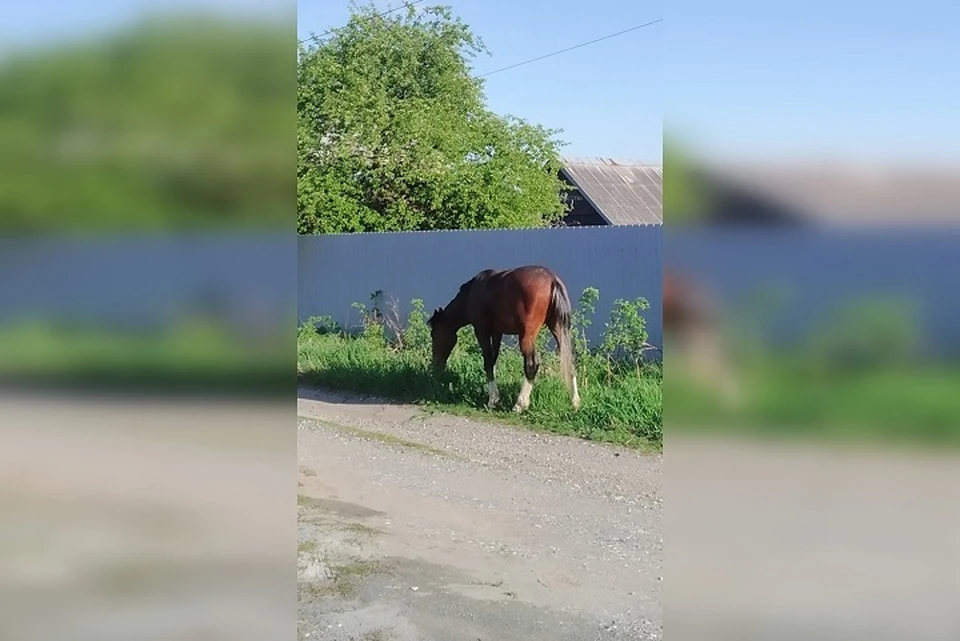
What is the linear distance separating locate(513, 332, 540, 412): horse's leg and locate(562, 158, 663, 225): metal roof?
4.81 m

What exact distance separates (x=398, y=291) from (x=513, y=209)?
81.3 inches

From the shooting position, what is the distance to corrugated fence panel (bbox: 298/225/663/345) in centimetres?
655

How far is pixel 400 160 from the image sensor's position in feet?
32.3

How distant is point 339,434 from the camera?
5949 mm

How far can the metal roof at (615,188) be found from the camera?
1082 cm

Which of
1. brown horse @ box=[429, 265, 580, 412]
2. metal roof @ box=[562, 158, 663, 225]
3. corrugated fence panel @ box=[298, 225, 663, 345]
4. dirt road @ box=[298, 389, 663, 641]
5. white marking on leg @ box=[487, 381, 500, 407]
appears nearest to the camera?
dirt road @ box=[298, 389, 663, 641]
